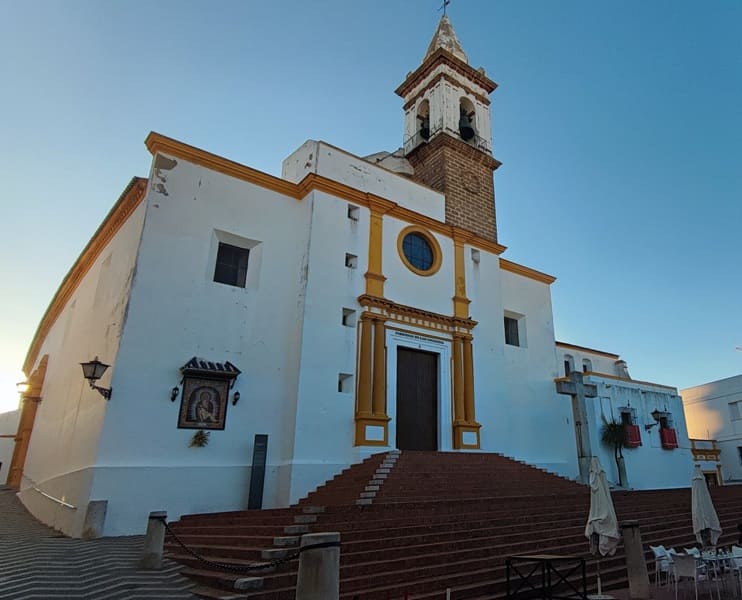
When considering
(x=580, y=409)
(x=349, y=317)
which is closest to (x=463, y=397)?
(x=349, y=317)

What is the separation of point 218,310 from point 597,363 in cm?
2296

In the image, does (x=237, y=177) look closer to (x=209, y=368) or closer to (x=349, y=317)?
(x=349, y=317)

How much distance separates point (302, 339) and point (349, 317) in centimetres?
169

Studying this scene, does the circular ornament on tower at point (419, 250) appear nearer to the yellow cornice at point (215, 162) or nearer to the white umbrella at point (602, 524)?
the yellow cornice at point (215, 162)

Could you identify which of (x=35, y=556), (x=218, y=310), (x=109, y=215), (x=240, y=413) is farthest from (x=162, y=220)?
(x=35, y=556)

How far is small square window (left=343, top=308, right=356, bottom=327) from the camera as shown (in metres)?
13.1

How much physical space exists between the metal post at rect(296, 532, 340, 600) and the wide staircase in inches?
56.6

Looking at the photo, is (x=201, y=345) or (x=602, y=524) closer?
(x=602, y=524)

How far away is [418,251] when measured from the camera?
15.4 metres

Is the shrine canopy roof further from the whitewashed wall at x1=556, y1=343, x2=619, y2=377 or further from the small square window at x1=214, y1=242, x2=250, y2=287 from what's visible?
the whitewashed wall at x1=556, y1=343, x2=619, y2=377

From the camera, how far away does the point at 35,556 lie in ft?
23.9

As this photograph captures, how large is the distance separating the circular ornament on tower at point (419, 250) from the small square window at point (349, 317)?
2.52 m

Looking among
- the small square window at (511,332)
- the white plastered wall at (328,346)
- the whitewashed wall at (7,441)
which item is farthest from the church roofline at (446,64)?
the whitewashed wall at (7,441)

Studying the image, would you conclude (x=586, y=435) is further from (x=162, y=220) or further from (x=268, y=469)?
(x=162, y=220)
